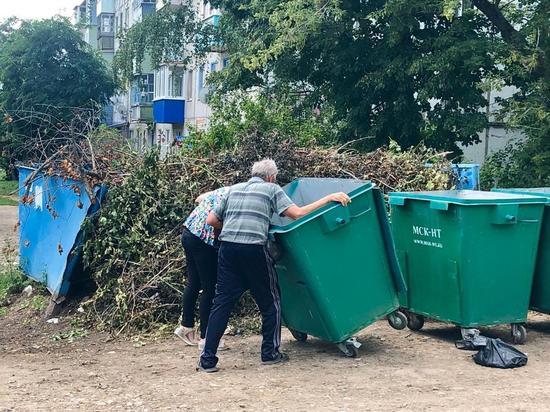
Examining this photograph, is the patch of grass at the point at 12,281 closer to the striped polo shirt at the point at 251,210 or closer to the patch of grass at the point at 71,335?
the patch of grass at the point at 71,335

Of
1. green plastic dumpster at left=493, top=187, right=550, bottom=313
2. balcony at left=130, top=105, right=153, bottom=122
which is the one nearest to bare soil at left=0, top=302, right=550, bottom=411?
green plastic dumpster at left=493, top=187, right=550, bottom=313

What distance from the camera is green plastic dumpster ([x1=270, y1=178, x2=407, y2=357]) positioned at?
5.70 m

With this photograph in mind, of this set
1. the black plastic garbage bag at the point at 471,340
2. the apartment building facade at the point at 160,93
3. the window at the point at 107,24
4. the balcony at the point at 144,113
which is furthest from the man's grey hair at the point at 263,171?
the window at the point at 107,24

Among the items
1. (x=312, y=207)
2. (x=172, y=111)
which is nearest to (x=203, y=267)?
(x=312, y=207)

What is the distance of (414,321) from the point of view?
22.9 ft

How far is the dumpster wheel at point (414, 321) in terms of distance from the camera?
696cm

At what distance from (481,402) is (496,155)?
1087cm

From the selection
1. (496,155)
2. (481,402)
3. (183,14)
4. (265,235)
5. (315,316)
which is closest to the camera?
(481,402)

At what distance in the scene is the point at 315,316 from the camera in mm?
5902

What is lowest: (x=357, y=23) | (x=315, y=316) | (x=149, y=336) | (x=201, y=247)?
(x=149, y=336)

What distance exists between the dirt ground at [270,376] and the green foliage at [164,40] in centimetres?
1746

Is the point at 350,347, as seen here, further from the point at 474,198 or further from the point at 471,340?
the point at 474,198

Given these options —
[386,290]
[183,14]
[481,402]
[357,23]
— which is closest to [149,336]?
[386,290]

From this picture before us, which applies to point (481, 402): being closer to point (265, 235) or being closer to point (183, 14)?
point (265, 235)
